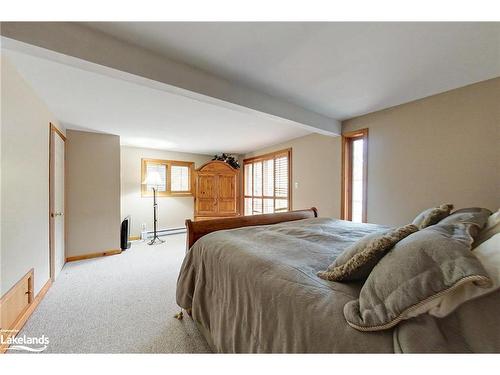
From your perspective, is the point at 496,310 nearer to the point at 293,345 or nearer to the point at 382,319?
the point at 382,319

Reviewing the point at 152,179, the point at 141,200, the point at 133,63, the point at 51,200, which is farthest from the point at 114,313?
the point at 141,200

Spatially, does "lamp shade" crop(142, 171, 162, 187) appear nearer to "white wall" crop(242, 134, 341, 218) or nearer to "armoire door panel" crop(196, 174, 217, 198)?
"armoire door panel" crop(196, 174, 217, 198)

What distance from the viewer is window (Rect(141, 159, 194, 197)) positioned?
15.9 feet

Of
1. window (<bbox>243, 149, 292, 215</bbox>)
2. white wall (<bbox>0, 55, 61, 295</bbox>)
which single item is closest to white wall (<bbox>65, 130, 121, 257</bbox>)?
white wall (<bbox>0, 55, 61, 295</bbox>)

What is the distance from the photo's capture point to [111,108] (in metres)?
2.44

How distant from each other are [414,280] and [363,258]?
224mm

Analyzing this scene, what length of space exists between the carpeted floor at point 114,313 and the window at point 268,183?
8.43 feet

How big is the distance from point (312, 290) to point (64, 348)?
185 cm

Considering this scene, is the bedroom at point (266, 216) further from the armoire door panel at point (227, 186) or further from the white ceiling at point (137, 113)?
the armoire door panel at point (227, 186)

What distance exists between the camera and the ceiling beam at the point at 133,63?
119 cm

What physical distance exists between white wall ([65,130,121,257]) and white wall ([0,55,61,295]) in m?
1.08

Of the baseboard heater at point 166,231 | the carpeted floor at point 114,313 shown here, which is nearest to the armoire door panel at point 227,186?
the baseboard heater at point 166,231

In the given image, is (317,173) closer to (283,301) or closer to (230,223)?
(230,223)
